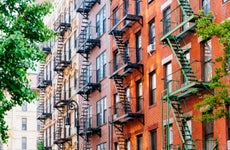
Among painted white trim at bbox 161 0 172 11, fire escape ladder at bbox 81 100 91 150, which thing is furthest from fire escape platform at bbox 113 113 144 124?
fire escape ladder at bbox 81 100 91 150

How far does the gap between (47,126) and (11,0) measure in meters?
51.8

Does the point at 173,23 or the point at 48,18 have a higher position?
the point at 48,18

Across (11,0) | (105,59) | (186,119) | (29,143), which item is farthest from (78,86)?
(29,143)

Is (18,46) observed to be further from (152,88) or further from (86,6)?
(86,6)

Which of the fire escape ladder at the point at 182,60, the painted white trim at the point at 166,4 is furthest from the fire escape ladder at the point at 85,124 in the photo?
the fire escape ladder at the point at 182,60

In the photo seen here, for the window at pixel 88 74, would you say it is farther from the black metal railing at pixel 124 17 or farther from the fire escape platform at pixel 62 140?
the fire escape platform at pixel 62 140

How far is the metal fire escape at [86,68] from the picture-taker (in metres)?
54.5

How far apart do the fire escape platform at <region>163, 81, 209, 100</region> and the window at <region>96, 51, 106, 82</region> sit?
17521mm

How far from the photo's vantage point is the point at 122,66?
45.2 meters

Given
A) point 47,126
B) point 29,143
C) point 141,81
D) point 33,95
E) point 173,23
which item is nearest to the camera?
point 33,95

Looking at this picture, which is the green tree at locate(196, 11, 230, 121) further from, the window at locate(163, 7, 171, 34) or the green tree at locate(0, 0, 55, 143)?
the window at locate(163, 7, 171, 34)

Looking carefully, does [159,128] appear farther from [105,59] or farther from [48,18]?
[48,18]

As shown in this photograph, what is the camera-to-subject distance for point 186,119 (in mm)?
35250

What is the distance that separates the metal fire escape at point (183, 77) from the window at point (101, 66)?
49.3 feet
